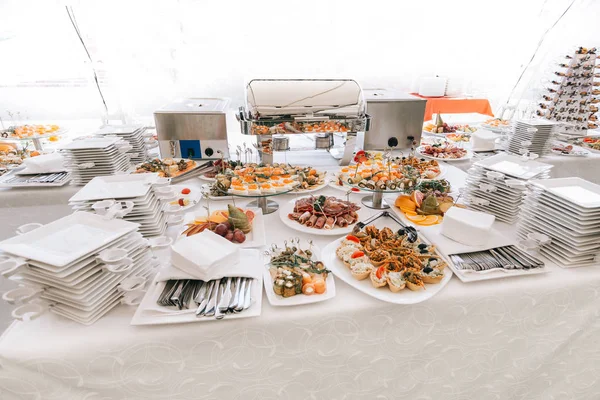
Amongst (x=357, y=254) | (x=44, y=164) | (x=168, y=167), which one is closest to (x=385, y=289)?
(x=357, y=254)

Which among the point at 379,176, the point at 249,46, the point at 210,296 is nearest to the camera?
the point at 210,296

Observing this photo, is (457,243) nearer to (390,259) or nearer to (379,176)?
(390,259)

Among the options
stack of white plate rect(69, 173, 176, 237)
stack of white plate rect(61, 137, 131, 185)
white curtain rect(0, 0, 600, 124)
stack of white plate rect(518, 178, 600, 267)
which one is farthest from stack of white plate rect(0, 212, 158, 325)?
white curtain rect(0, 0, 600, 124)

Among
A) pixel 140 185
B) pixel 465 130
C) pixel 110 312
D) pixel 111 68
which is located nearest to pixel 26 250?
pixel 110 312

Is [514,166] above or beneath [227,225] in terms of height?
above

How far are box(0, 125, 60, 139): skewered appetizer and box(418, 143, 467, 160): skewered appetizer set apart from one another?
2.40 meters

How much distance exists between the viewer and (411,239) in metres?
1.13

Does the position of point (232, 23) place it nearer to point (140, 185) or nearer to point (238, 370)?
point (140, 185)

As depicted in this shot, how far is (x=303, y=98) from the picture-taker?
1.64 meters

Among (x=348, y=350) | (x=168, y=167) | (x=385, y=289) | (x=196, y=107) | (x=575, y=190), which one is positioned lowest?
(x=348, y=350)

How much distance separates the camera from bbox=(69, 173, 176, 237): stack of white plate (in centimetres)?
103

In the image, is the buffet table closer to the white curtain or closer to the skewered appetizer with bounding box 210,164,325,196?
the skewered appetizer with bounding box 210,164,325,196

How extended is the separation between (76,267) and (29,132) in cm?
198

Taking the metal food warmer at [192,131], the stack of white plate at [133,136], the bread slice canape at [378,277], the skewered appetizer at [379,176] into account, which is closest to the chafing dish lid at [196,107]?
the metal food warmer at [192,131]
